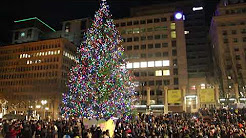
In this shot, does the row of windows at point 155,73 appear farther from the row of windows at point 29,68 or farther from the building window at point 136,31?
the row of windows at point 29,68

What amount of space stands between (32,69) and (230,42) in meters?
73.0

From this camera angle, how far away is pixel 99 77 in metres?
21.3

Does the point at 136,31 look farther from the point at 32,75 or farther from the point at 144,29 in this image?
the point at 32,75

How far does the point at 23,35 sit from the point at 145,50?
68401mm

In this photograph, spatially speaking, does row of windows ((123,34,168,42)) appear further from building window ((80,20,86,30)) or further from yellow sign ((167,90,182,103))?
yellow sign ((167,90,182,103))

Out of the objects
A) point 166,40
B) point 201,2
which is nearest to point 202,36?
point 201,2

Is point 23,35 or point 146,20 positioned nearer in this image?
point 146,20

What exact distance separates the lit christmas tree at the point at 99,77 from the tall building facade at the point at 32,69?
183 feet

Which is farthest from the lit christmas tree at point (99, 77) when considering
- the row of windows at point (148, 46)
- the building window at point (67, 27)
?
the building window at point (67, 27)

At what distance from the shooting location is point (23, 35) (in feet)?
364

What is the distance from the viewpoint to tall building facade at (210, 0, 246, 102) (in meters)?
68.4

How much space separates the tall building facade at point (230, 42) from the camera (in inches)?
2692

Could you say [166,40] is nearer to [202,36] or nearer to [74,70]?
[202,36]

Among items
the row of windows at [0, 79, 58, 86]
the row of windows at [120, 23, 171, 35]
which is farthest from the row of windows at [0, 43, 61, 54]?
the row of windows at [120, 23, 171, 35]
